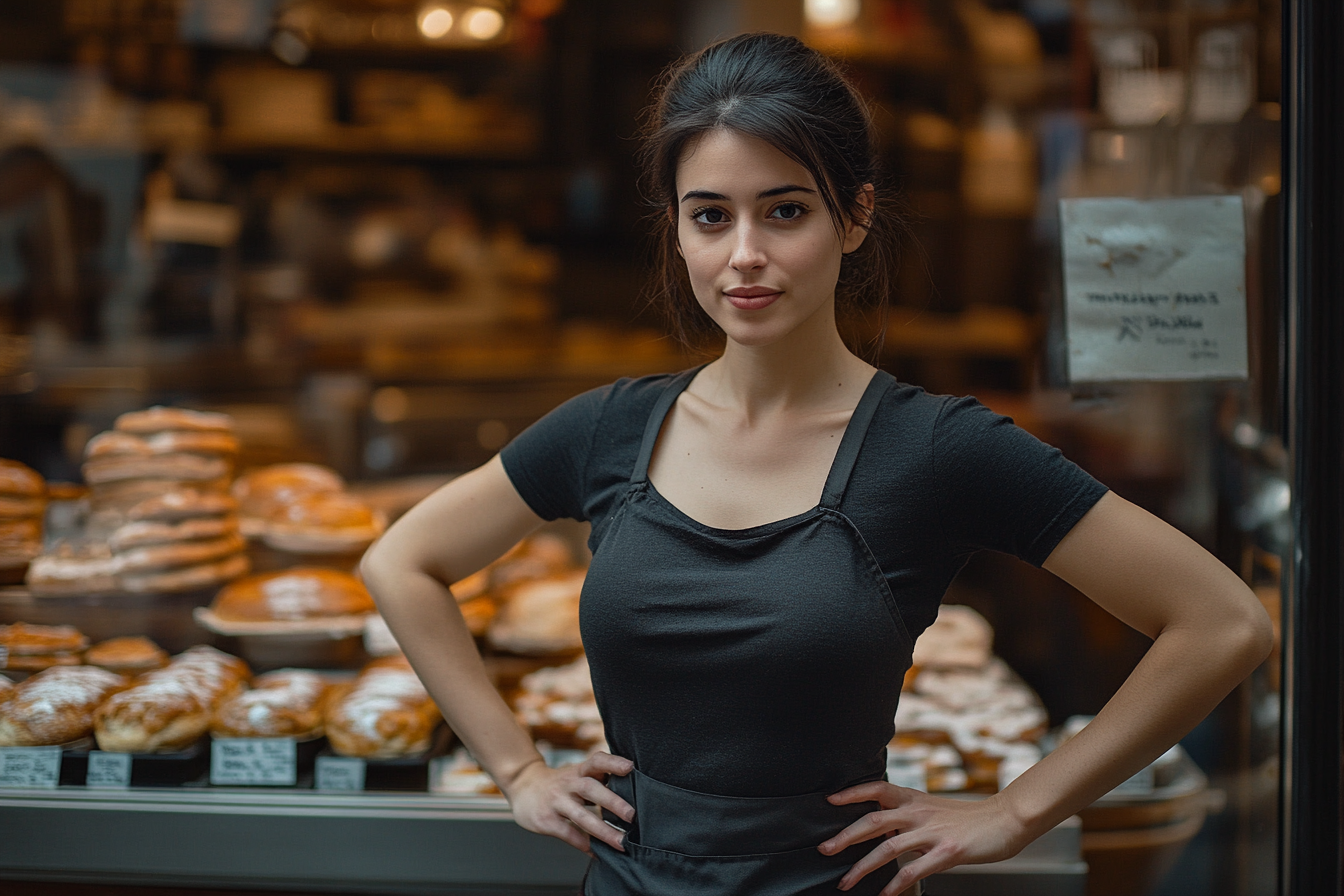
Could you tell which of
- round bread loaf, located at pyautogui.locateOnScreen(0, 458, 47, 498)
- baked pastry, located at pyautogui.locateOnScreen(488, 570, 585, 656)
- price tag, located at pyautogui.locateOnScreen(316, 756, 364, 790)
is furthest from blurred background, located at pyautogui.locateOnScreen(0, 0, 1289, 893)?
price tag, located at pyautogui.locateOnScreen(316, 756, 364, 790)

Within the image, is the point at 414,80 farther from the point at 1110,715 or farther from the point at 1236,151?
the point at 1110,715

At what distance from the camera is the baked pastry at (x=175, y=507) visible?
1.98 m

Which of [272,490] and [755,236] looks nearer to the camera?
[755,236]

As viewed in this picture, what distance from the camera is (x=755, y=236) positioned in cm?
112

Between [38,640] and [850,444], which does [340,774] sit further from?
[850,444]

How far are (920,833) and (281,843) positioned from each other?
3.25 feet

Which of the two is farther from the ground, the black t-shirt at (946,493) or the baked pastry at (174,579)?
the black t-shirt at (946,493)

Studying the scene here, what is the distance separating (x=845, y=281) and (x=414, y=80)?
322 cm

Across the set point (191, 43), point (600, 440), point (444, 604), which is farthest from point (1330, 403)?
point (191, 43)

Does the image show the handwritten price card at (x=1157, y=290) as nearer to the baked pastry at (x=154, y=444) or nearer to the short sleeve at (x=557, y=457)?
the short sleeve at (x=557, y=457)

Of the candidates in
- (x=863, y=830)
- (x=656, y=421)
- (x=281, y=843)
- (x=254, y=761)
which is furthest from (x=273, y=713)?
(x=863, y=830)

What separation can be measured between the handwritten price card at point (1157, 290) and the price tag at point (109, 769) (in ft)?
5.17

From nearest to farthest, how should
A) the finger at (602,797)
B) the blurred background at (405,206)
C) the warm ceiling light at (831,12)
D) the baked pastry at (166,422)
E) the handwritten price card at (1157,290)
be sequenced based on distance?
1. the finger at (602,797)
2. the handwritten price card at (1157,290)
3. the baked pastry at (166,422)
4. the blurred background at (405,206)
5. the warm ceiling light at (831,12)

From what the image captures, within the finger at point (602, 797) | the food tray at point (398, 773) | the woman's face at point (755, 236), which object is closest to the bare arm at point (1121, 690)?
the finger at point (602, 797)
